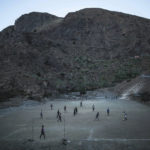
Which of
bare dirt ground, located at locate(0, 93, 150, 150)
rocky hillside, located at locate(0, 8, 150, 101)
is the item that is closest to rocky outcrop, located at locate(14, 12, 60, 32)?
rocky hillside, located at locate(0, 8, 150, 101)

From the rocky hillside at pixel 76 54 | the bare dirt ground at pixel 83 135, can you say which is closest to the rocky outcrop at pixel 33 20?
the rocky hillside at pixel 76 54

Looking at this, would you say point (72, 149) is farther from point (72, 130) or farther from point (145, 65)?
point (145, 65)

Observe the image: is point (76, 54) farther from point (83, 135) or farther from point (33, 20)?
point (33, 20)

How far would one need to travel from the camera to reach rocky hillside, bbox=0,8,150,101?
58531 millimetres

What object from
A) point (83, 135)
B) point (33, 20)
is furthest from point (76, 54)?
point (33, 20)

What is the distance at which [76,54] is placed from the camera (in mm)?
94188

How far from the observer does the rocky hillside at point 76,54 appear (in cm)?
5853

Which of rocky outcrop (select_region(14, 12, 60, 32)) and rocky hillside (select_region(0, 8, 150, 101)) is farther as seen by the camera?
rocky outcrop (select_region(14, 12, 60, 32))

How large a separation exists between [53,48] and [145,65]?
4067 centimetres

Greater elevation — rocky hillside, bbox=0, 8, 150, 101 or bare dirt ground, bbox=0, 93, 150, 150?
rocky hillside, bbox=0, 8, 150, 101

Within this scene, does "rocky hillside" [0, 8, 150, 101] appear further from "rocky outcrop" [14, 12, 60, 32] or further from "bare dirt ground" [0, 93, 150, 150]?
"rocky outcrop" [14, 12, 60, 32]

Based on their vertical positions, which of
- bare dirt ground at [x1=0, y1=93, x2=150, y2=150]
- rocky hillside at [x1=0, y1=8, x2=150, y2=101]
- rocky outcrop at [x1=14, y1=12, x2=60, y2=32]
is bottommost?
bare dirt ground at [x1=0, y1=93, x2=150, y2=150]

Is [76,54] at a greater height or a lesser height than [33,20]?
lesser

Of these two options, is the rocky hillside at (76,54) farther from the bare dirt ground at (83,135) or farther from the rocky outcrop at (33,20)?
the rocky outcrop at (33,20)
